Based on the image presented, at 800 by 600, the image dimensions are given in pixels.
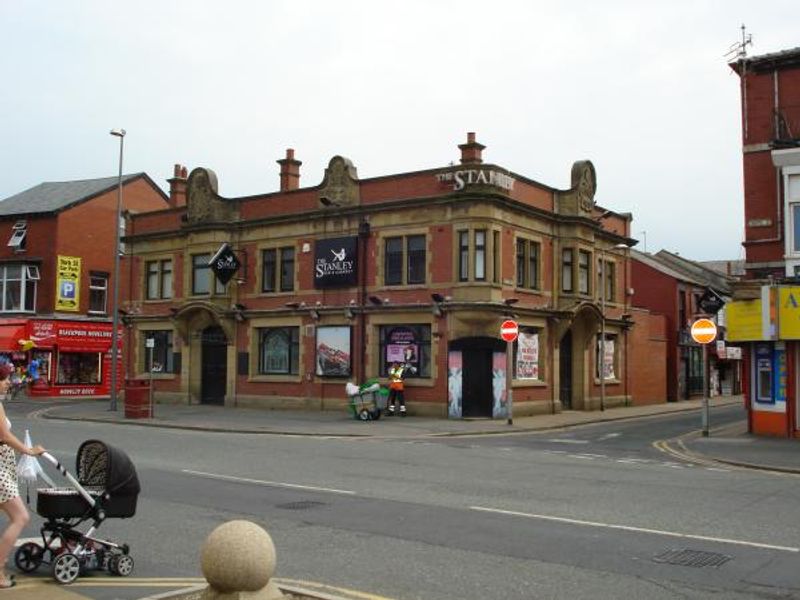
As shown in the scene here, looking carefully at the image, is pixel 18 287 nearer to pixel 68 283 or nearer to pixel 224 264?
pixel 68 283

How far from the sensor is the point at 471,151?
28.9 m

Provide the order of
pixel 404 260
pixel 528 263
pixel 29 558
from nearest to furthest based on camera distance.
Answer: pixel 29 558 < pixel 404 260 < pixel 528 263

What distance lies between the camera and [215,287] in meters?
34.7

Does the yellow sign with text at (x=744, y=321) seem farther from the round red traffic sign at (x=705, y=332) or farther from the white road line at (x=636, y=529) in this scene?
the white road line at (x=636, y=529)

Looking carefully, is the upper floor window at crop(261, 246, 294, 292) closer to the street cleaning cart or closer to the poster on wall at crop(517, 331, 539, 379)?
the street cleaning cart

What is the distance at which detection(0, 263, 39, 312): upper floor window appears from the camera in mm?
42969

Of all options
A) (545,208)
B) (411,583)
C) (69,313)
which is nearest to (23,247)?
(69,313)

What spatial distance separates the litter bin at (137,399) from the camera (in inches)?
1104

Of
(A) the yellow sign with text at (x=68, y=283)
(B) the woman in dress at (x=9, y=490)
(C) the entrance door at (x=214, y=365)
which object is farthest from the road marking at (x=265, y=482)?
(A) the yellow sign with text at (x=68, y=283)

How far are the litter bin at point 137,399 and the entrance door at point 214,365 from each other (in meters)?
6.59

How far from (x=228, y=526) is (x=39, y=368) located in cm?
4015

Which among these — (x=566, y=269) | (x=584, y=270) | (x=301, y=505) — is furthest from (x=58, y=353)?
(x=301, y=505)

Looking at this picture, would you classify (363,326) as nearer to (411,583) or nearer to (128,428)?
(128,428)

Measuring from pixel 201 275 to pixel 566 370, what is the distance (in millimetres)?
15747
